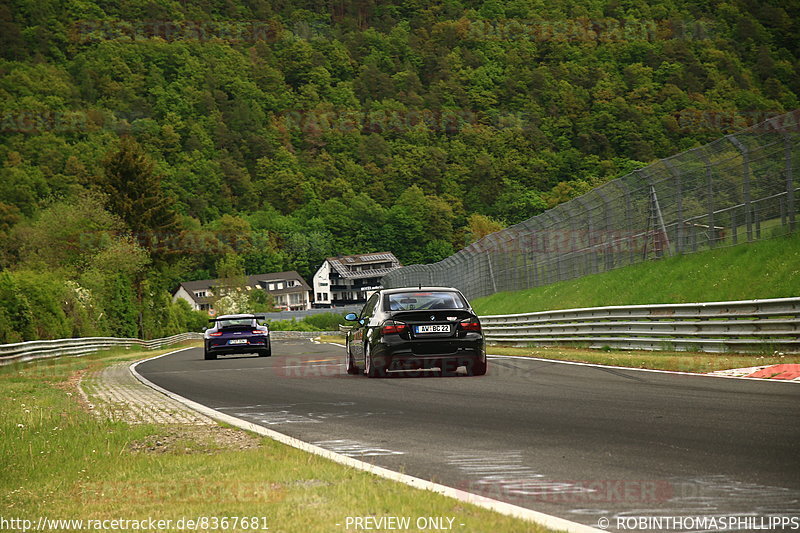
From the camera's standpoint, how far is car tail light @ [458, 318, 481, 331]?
14288 mm

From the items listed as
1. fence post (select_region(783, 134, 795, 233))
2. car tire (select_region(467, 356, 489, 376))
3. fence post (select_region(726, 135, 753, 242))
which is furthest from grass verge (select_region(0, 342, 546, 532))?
fence post (select_region(726, 135, 753, 242))

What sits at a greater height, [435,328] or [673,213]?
[673,213]

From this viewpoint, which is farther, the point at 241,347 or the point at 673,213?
the point at 241,347

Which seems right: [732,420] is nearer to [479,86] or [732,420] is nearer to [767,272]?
[767,272]

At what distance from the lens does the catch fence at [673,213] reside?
19.8 metres

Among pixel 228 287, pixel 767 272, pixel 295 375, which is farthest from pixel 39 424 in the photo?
pixel 228 287

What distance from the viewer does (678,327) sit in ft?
59.1

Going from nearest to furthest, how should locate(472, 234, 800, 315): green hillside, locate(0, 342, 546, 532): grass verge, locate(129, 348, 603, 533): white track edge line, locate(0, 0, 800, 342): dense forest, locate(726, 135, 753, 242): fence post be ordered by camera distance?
1. locate(129, 348, 603, 533): white track edge line
2. locate(0, 342, 546, 532): grass verge
3. locate(472, 234, 800, 315): green hillside
4. locate(726, 135, 753, 242): fence post
5. locate(0, 0, 800, 342): dense forest

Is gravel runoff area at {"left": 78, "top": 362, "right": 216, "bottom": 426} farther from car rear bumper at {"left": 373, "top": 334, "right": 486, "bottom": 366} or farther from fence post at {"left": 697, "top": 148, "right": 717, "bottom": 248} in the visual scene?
fence post at {"left": 697, "top": 148, "right": 717, "bottom": 248}

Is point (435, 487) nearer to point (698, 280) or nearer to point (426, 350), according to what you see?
point (426, 350)

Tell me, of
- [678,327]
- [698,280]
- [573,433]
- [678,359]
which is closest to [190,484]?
[573,433]

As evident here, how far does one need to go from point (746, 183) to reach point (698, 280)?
275cm

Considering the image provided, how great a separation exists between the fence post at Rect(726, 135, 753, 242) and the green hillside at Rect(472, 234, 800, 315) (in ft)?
1.47

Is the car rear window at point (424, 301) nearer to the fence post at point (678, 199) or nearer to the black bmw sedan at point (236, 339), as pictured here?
the fence post at point (678, 199)
